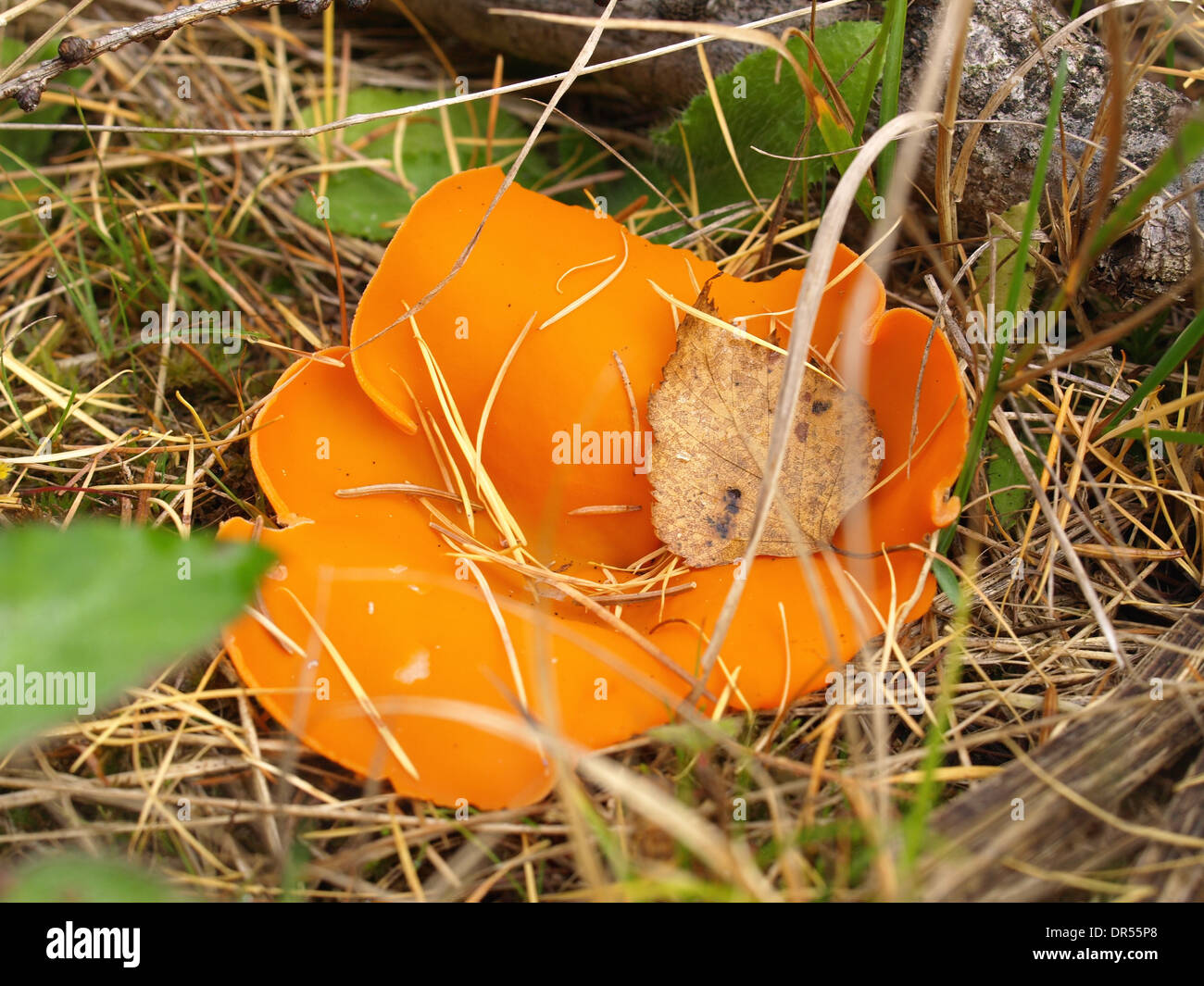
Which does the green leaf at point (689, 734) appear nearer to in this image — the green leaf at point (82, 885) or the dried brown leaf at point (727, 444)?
the dried brown leaf at point (727, 444)

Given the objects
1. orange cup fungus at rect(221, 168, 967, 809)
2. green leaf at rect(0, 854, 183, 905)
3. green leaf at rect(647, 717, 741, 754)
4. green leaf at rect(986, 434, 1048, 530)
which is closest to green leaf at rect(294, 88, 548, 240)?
orange cup fungus at rect(221, 168, 967, 809)

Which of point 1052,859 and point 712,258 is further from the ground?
point 712,258

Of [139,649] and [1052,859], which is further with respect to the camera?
[1052,859]

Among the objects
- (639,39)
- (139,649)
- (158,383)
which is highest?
(639,39)

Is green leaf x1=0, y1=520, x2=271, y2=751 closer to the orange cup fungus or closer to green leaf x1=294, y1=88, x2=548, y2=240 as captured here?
the orange cup fungus

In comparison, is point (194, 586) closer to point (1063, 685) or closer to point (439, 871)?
point (439, 871)

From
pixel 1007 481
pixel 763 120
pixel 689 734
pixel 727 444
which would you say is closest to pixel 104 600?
pixel 689 734

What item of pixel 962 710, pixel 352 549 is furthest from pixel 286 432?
pixel 962 710
